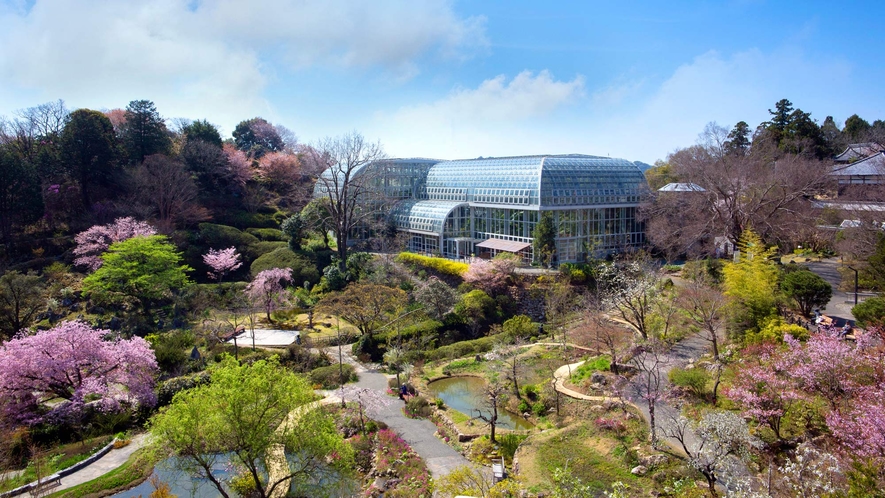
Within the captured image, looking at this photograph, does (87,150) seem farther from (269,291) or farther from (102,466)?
(102,466)

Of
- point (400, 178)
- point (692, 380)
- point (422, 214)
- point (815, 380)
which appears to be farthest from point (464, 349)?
point (400, 178)

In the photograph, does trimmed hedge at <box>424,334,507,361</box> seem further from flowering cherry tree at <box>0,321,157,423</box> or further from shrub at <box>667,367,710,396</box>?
flowering cherry tree at <box>0,321,157,423</box>

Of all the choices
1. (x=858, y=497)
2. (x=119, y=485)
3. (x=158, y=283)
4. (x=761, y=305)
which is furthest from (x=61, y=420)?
(x=761, y=305)

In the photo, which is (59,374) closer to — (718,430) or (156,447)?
(156,447)

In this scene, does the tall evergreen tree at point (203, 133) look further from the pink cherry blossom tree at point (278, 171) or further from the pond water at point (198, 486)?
the pond water at point (198, 486)

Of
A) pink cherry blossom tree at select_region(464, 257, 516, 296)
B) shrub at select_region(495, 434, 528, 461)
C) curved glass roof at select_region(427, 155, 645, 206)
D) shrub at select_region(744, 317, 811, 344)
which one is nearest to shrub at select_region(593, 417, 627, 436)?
shrub at select_region(495, 434, 528, 461)

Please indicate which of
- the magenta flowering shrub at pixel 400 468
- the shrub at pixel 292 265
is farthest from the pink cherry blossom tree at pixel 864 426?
the shrub at pixel 292 265
